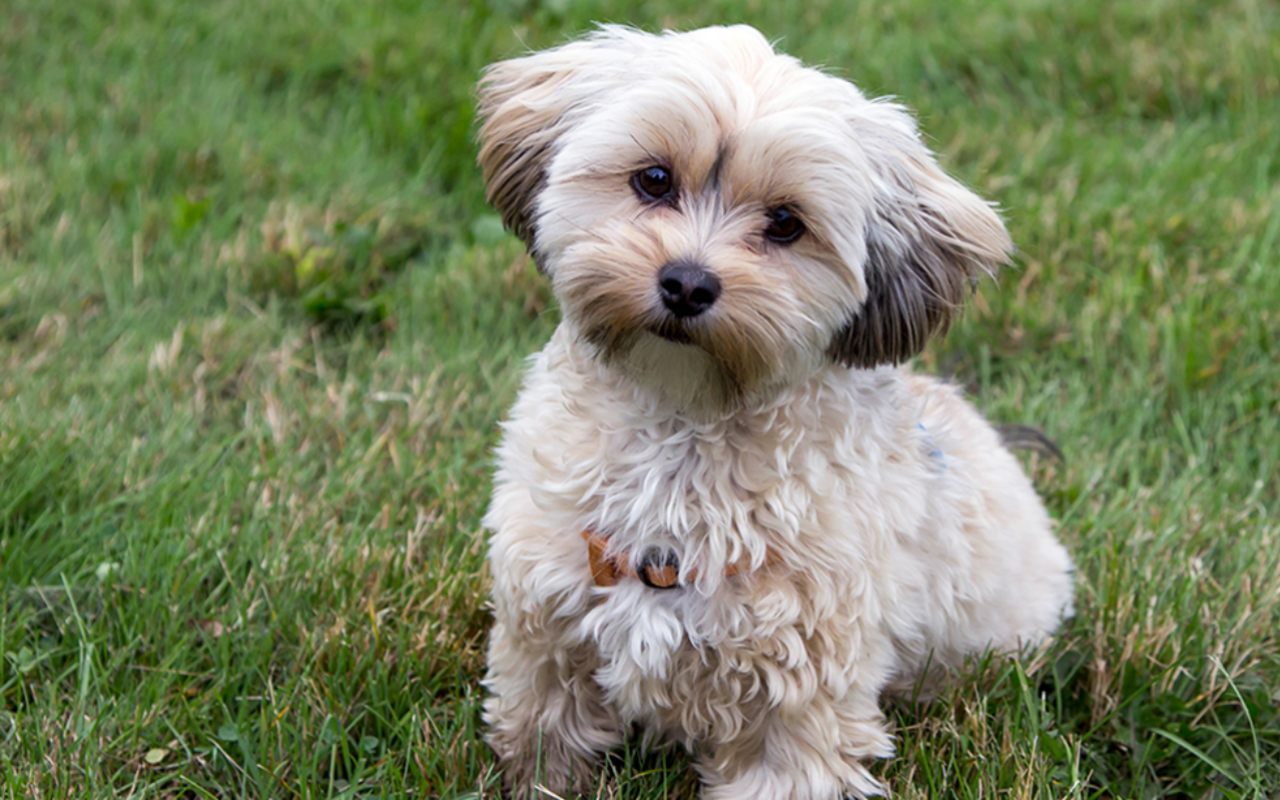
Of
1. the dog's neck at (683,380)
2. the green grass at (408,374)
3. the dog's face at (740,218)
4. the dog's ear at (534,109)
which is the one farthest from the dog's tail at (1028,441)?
the dog's ear at (534,109)

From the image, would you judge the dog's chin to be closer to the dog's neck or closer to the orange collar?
the dog's neck

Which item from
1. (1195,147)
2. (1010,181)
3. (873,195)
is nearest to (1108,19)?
(1195,147)

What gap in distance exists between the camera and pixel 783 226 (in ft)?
8.44

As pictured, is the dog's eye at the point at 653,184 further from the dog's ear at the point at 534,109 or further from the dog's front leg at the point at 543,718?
the dog's front leg at the point at 543,718

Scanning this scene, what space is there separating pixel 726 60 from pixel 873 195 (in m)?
0.37

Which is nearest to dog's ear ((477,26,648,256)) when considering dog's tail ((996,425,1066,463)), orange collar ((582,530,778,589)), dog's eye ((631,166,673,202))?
dog's eye ((631,166,673,202))

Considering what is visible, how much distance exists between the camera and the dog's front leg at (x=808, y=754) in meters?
2.80

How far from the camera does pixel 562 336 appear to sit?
9.55ft

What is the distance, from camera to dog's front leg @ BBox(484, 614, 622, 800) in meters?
2.97

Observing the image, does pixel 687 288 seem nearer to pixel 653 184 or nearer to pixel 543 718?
pixel 653 184

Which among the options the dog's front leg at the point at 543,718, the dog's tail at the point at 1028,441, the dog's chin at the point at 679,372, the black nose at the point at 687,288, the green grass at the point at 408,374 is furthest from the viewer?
the dog's tail at the point at 1028,441

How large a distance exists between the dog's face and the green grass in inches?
39.5

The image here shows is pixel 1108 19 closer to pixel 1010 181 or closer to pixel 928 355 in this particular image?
pixel 1010 181

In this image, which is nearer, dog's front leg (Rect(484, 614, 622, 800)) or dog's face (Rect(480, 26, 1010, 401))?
dog's face (Rect(480, 26, 1010, 401))
